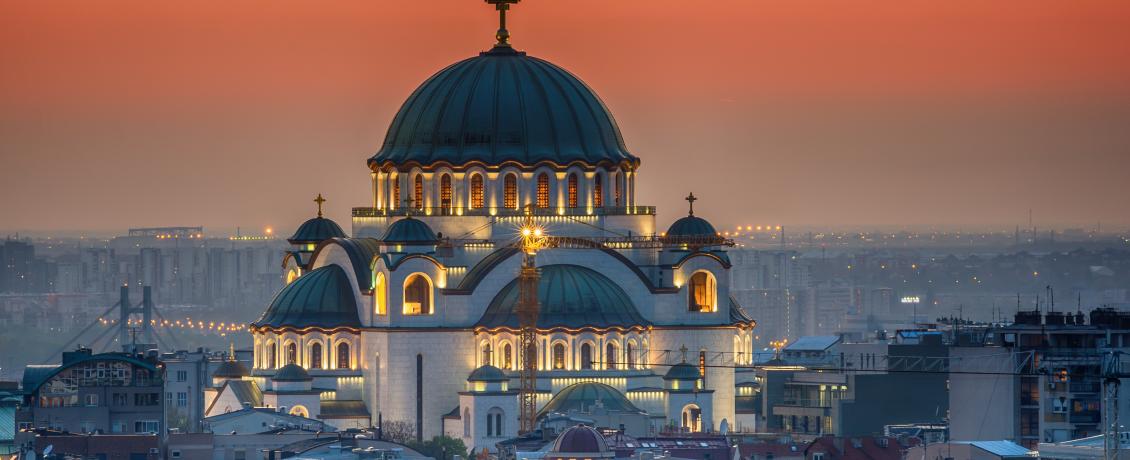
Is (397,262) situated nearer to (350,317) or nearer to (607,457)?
(350,317)

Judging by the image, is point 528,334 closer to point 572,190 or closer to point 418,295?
point 418,295

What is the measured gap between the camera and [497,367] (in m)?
101

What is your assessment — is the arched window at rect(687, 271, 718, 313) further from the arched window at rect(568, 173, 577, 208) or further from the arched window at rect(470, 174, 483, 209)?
the arched window at rect(470, 174, 483, 209)

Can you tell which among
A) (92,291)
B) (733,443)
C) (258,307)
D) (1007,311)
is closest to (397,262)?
(733,443)

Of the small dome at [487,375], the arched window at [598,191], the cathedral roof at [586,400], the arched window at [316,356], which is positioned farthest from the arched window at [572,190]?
the arched window at [316,356]

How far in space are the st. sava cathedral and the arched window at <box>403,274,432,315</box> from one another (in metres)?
0.03

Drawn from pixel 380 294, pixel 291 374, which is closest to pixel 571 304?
pixel 380 294

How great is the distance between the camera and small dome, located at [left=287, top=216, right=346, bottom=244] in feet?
358

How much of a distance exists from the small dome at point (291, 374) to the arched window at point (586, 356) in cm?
664

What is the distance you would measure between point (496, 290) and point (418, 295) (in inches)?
74.4

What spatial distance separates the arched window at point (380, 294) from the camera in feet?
335

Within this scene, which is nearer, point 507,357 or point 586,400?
point 586,400

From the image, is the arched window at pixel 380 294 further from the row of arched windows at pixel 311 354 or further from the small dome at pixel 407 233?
the row of arched windows at pixel 311 354

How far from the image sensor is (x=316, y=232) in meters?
109
